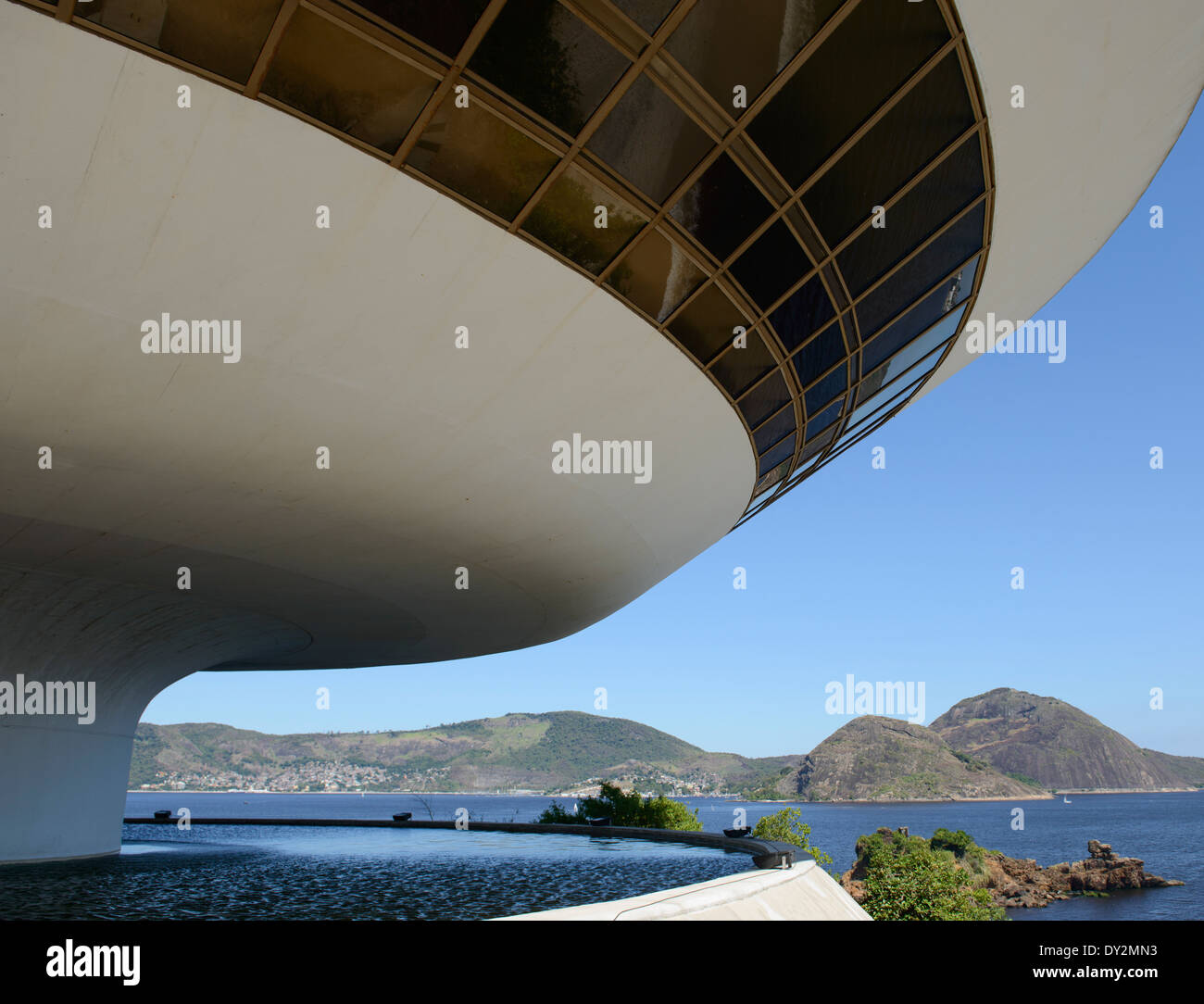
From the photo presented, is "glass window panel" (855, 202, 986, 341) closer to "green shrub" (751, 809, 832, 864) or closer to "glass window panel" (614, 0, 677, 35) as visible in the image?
"glass window panel" (614, 0, 677, 35)

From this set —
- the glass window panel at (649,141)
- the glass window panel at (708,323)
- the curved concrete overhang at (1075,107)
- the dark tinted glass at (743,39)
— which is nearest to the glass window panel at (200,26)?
the glass window panel at (649,141)

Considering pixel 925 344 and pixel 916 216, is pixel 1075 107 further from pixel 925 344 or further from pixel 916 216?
pixel 925 344

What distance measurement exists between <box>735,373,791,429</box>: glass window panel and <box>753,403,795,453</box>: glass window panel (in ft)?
0.90

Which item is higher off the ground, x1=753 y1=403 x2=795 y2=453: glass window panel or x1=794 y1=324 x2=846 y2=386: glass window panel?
x1=794 y1=324 x2=846 y2=386: glass window panel

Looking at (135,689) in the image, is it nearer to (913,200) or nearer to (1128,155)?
(913,200)

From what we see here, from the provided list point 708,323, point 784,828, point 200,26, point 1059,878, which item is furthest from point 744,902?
point 1059,878

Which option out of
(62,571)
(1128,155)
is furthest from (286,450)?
(1128,155)

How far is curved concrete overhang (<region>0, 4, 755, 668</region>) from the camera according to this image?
256 inches

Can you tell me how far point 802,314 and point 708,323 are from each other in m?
1.28

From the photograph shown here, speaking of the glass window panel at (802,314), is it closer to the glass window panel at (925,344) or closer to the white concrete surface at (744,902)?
the glass window panel at (925,344)

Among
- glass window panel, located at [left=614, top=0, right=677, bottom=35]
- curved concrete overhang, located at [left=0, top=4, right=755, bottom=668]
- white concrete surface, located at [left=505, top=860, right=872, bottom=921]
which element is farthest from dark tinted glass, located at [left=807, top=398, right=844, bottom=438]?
glass window panel, located at [left=614, top=0, right=677, bottom=35]

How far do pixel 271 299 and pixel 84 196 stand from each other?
5.61 feet

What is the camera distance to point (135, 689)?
770 inches

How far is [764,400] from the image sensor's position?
461 inches
